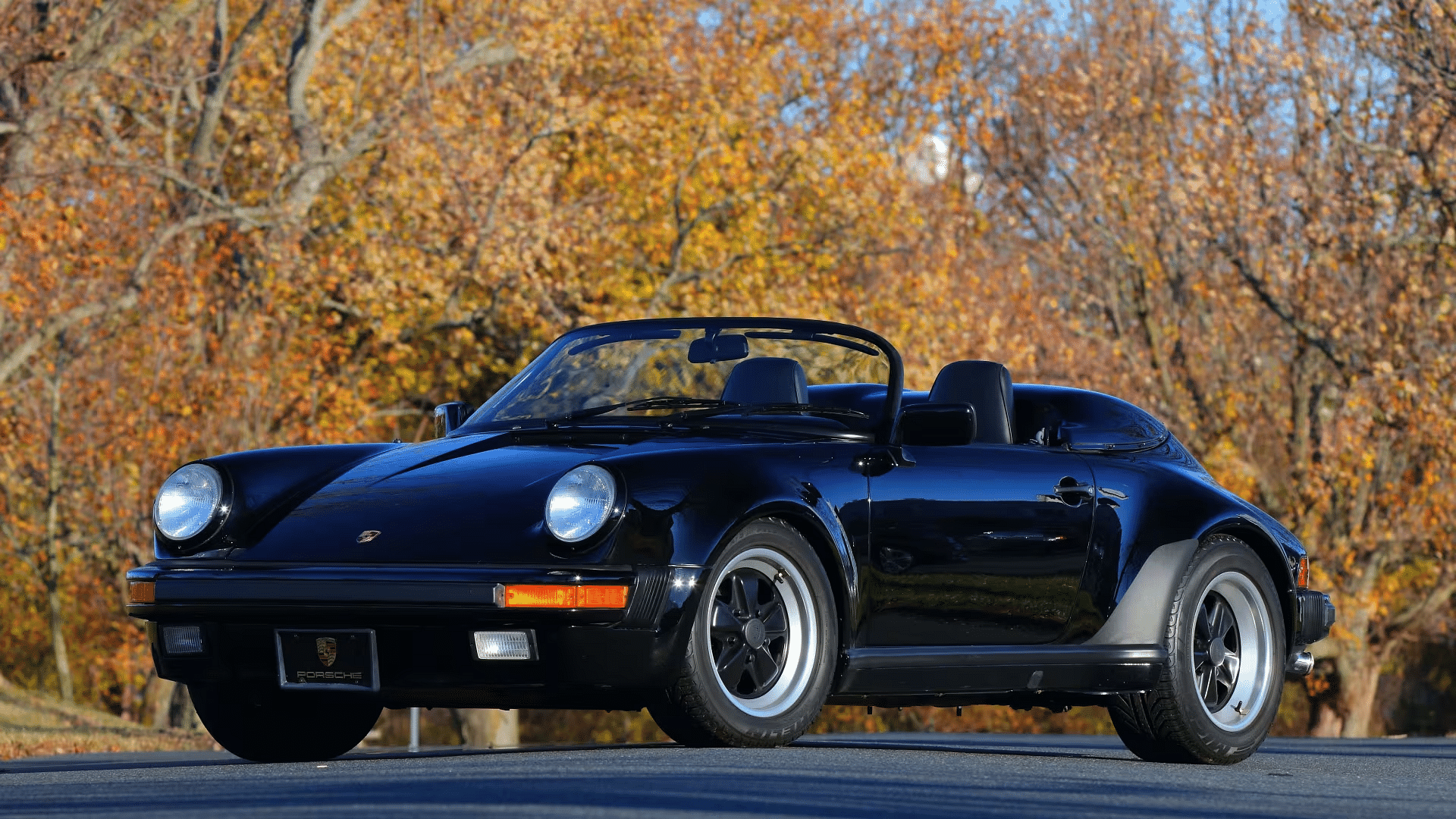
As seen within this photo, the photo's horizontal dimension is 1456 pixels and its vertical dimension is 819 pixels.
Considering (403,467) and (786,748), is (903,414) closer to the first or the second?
(786,748)

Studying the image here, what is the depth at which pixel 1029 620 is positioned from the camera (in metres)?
6.96

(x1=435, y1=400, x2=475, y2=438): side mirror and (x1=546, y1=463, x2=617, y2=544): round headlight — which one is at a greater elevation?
(x1=435, y1=400, x2=475, y2=438): side mirror

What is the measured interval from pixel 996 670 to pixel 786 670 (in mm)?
937

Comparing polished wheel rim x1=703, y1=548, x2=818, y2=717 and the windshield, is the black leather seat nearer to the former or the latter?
the windshield

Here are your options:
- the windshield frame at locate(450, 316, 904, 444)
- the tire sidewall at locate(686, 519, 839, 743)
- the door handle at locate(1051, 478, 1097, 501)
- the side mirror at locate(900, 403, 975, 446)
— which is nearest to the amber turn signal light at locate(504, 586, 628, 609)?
the tire sidewall at locate(686, 519, 839, 743)

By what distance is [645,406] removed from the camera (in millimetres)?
7082

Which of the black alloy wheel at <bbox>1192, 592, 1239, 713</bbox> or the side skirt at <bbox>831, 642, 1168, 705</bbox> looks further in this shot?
the black alloy wheel at <bbox>1192, 592, 1239, 713</bbox>

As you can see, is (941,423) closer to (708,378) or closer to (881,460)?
(881,460)

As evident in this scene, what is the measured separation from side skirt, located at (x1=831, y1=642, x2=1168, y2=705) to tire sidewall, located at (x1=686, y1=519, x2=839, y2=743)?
149mm

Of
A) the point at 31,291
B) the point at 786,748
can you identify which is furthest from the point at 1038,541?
the point at 31,291

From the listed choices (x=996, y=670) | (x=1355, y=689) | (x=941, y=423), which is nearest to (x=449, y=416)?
(x=941, y=423)

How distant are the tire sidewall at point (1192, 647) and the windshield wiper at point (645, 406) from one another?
180cm

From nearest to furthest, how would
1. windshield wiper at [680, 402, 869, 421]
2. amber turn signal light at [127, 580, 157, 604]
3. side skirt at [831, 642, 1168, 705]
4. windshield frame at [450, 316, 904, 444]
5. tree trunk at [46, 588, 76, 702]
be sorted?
1. amber turn signal light at [127, 580, 157, 604]
2. side skirt at [831, 642, 1168, 705]
3. windshield wiper at [680, 402, 869, 421]
4. windshield frame at [450, 316, 904, 444]
5. tree trunk at [46, 588, 76, 702]

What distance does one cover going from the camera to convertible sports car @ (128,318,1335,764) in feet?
19.1
